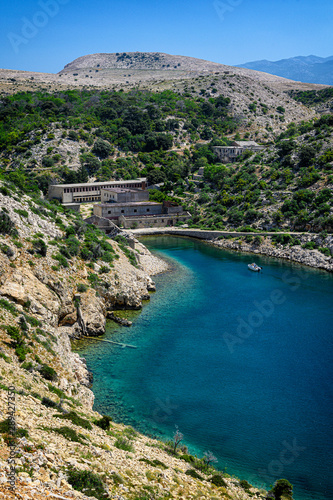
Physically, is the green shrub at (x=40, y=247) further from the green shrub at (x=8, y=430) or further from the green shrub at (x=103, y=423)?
the green shrub at (x=8, y=430)

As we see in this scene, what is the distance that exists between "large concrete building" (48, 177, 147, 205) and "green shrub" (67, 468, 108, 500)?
75.0 m

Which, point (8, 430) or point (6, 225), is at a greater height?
point (6, 225)

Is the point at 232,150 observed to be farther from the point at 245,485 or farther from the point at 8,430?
the point at 8,430

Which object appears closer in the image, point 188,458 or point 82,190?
point 188,458

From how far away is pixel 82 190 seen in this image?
89062mm

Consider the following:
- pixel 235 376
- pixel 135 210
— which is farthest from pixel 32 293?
pixel 135 210

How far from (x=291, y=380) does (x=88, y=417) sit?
16072mm

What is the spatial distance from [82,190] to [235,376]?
210ft

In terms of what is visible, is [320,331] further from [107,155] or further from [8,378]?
[107,155]

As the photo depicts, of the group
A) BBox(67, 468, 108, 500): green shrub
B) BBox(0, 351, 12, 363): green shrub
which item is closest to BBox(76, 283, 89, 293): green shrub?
BBox(0, 351, 12, 363): green shrub

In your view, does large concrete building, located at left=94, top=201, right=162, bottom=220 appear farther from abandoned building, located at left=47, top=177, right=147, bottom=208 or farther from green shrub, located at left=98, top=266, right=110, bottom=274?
green shrub, located at left=98, top=266, right=110, bottom=274

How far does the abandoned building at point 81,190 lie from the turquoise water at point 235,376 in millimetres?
40840

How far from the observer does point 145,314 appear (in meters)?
42.1

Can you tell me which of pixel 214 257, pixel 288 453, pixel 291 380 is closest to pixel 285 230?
pixel 214 257
